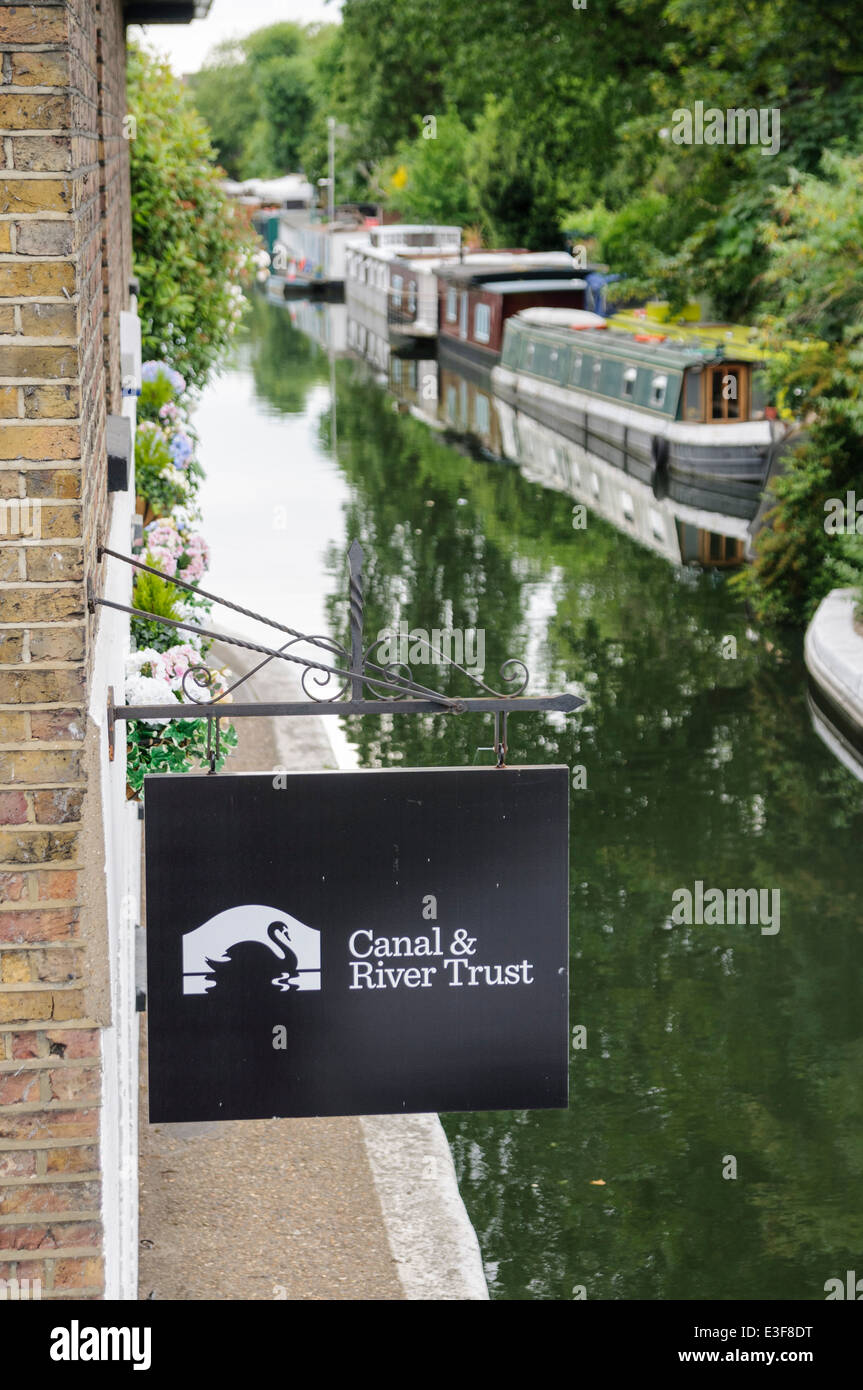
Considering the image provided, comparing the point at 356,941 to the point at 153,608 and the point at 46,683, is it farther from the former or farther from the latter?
the point at 153,608

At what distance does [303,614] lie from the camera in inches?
725

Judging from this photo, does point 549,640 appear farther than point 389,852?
Yes

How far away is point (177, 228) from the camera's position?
Answer: 13820mm

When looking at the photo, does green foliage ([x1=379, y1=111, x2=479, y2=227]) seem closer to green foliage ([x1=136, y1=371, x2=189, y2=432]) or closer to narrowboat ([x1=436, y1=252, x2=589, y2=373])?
narrowboat ([x1=436, y1=252, x2=589, y2=373])

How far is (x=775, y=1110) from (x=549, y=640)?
932 cm

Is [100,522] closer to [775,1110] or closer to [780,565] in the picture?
[775,1110]

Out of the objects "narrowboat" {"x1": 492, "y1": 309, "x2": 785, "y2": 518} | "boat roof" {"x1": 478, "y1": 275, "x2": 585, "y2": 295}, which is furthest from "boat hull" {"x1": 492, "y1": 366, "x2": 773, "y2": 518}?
"boat roof" {"x1": 478, "y1": 275, "x2": 585, "y2": 295}

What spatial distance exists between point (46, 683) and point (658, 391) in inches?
998

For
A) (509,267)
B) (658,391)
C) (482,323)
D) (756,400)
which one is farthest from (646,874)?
(509,267)

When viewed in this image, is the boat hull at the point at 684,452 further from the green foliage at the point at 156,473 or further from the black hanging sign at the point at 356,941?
the black hanging sign at the point at 356,941

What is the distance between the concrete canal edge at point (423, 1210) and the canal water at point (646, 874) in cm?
44

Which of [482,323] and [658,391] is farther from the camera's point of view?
[482,323]

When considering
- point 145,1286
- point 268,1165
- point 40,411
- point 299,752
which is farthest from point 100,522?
point 299,752

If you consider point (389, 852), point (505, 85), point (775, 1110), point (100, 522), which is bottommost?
point (775, 1110)
